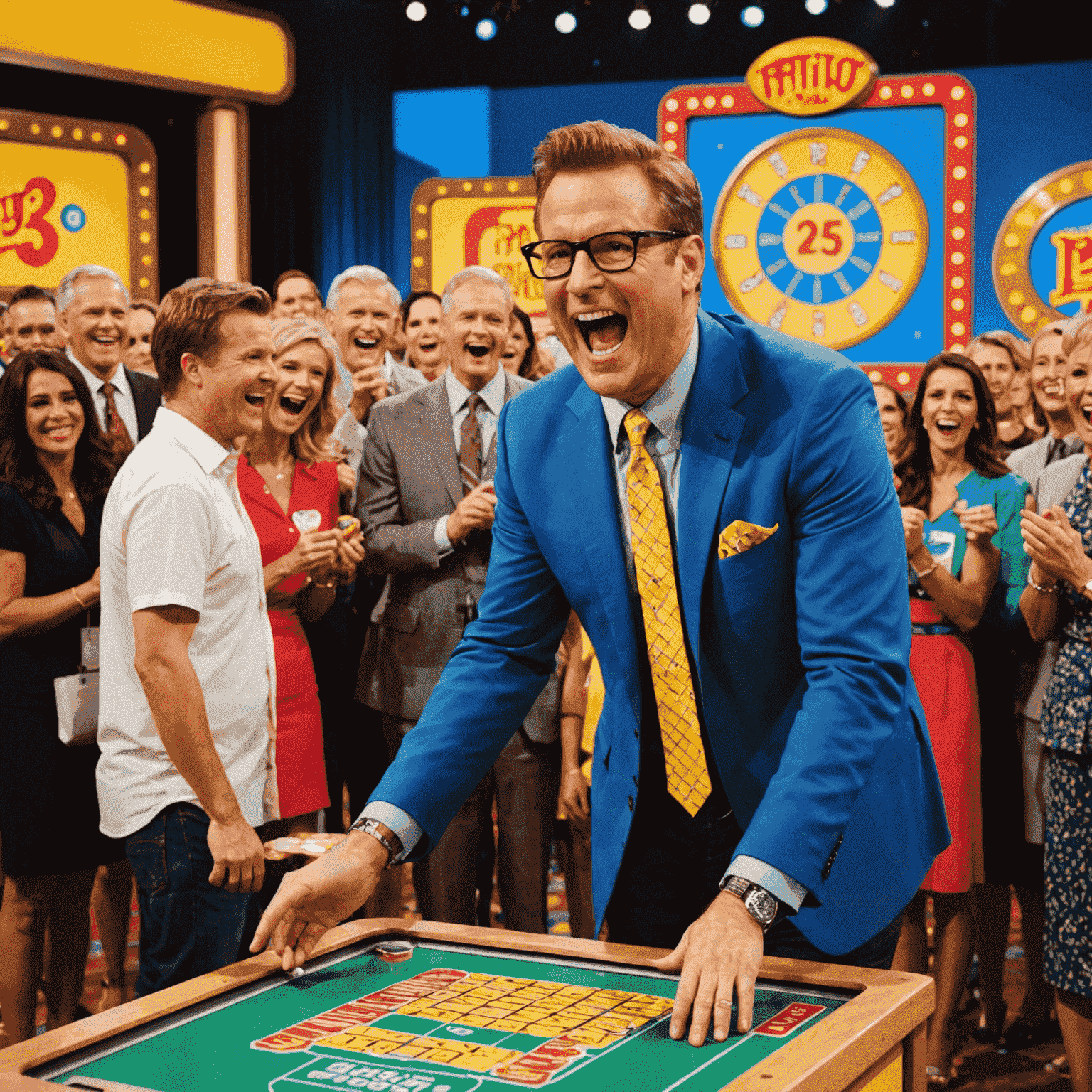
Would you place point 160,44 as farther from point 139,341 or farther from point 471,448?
point 471,448

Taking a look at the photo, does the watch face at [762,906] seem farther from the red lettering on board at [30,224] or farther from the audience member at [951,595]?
the red lettering on board at [30,224]

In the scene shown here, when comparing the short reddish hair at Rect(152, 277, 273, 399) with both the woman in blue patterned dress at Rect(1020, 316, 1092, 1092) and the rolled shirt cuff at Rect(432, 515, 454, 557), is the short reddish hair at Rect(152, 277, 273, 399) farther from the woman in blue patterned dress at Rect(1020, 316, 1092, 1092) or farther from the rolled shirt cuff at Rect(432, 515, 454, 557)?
the woman in blue patterned dress at Rect(1020, 316, 1092, 1092)

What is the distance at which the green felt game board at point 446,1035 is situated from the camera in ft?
4.21

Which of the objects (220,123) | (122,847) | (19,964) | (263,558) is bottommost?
(19,964)

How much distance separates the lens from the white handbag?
2.98 m

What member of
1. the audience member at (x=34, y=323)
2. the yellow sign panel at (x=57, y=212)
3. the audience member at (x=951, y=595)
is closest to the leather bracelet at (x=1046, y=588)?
the audience member at (x=951, y=595)

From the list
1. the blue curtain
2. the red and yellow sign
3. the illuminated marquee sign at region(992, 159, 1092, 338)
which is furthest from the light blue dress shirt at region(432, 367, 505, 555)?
the blue curtain

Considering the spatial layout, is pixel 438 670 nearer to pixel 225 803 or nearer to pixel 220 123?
pixel 225 803

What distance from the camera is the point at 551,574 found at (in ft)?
6.31

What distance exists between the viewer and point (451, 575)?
3.52 meters

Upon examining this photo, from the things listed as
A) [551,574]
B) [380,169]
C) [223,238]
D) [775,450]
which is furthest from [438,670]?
[380,169]

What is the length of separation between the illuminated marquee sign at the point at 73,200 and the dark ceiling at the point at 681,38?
2629 mm

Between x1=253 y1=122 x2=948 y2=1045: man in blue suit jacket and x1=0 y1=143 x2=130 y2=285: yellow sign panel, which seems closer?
x1=253 y1=122 x2=948 y2=1045: man in blue suit jacket

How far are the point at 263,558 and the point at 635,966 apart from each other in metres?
1.99
